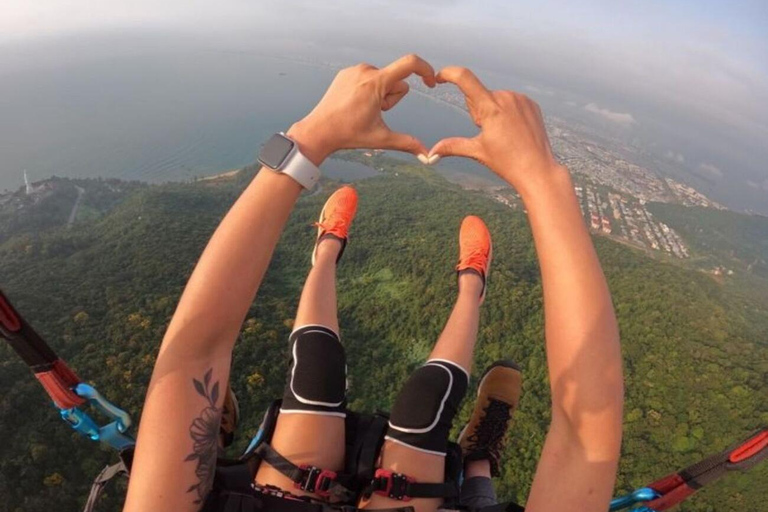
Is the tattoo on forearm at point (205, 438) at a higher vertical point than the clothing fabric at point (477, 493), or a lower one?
higher

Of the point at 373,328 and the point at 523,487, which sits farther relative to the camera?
the point at 373,328

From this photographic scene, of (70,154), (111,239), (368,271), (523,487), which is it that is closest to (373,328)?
(368,271)

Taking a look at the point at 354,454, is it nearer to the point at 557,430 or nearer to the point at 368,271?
the point at 557,430

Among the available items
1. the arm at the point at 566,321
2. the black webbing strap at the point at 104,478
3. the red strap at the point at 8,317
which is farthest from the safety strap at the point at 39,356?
the arm at the point at 566,321

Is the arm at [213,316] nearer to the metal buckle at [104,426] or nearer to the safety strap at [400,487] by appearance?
the metal buckle at [104,426]

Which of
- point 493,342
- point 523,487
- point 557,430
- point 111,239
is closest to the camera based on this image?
point 557,430

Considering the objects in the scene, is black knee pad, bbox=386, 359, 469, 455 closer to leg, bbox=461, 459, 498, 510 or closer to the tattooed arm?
leg, bbox=461, 459, 498, 510

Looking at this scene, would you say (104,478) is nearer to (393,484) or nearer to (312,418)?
(312,418)
